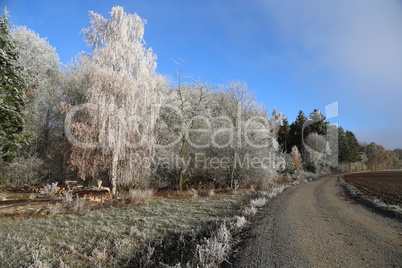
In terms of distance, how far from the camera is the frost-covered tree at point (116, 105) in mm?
9701

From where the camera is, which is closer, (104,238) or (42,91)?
(104,238)

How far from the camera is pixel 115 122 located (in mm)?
9789

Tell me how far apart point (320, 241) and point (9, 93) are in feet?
52.4

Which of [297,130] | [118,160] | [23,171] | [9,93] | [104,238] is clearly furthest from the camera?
[297,130]

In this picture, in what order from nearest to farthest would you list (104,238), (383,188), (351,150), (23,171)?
(104,238), (23,171), (383,188), (351,150)

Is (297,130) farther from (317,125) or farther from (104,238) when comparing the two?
(104,238)

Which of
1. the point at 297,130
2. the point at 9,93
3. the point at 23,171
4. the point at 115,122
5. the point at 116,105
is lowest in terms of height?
the point at 23,171

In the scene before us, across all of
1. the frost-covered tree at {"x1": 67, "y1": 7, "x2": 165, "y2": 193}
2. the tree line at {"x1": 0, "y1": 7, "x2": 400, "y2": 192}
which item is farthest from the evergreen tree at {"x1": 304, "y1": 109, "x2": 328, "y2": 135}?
the frost-covered tree at {"x1": 67, "y1": 7, "x2": 165, "y2": 193}

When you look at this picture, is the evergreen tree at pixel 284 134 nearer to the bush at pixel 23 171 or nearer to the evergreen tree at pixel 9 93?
the bush at pixel 23 171

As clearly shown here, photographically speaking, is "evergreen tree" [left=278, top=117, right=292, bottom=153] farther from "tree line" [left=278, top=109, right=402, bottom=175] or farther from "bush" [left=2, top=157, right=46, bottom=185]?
"bush" [left=2, top=157, right=46, bottom=185]

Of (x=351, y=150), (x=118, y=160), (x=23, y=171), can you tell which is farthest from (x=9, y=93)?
(x=351, y=150)

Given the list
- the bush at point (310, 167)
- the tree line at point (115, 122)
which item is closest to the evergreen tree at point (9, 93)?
the tree line at point (115, 122)

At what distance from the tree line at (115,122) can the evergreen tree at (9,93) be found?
6cm

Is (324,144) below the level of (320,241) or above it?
above
